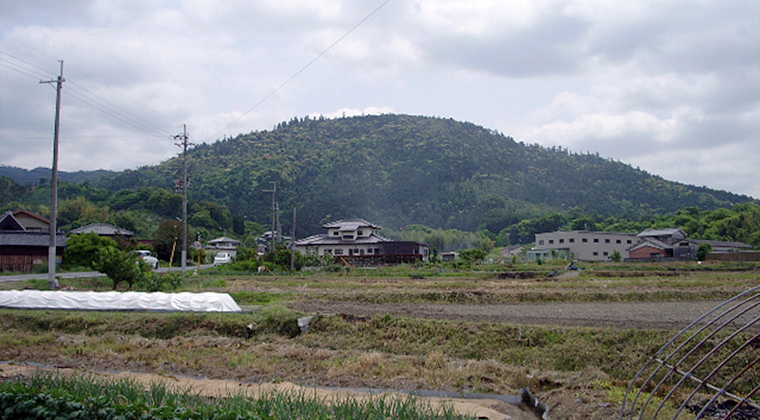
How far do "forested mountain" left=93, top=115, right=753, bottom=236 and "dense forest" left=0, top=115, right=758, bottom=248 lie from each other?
25 cm

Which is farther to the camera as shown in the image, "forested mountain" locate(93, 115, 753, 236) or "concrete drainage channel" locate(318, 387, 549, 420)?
"forested mountain" locate(93, 115, 753, 236)

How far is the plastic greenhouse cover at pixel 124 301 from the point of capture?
15305mm

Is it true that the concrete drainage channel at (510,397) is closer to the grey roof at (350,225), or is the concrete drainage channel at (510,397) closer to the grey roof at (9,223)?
the grey roof at (9,223)

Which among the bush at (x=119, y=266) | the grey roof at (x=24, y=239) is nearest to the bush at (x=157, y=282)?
the bush at (x=119, y=266)

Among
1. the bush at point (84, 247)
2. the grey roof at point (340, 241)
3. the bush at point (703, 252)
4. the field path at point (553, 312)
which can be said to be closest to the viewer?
the field path at point (553, 312)

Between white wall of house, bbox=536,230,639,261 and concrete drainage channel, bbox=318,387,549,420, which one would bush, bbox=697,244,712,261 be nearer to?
white wall of house, bbox=536,230,639,261

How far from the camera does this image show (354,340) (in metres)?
12.2

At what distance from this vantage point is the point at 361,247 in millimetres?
46406

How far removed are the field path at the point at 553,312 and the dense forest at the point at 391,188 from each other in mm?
47178

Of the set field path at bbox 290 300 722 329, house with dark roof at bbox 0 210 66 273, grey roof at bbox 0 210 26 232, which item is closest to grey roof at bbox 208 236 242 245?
grey roof at bbox 0 210 26 232

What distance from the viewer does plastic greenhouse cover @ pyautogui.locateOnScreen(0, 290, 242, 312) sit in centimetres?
1530

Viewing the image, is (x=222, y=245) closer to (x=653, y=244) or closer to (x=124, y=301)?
(x=653, y=244)

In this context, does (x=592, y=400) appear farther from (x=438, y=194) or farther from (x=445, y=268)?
(x=438, y=194)

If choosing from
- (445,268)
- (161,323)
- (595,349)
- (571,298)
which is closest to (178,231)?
(445,268)
